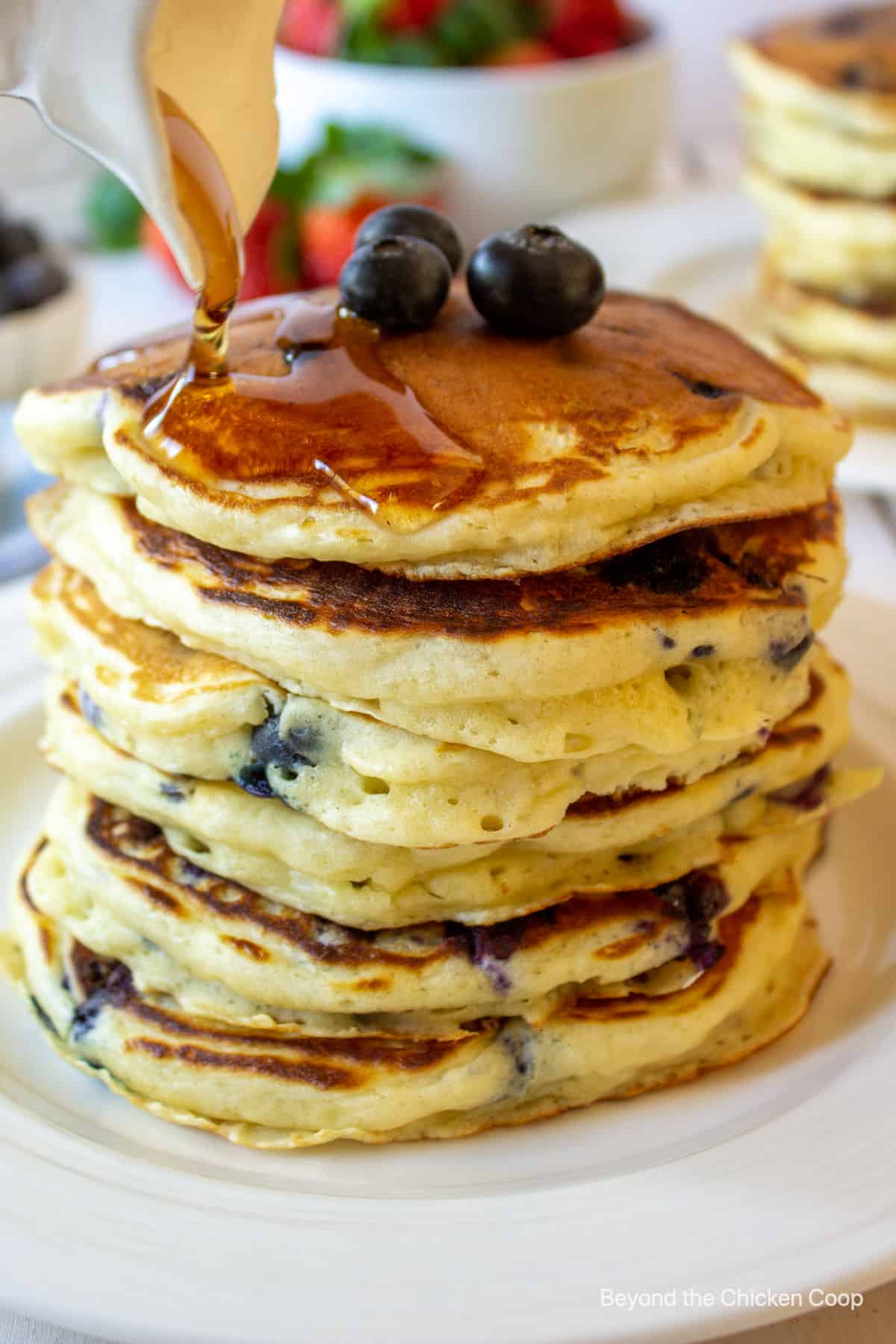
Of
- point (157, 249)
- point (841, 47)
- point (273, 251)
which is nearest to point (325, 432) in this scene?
point (273, 251)

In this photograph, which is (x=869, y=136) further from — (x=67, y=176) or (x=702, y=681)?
(x=67, y=176)

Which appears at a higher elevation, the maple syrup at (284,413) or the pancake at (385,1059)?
the maple syrup at (284,413)

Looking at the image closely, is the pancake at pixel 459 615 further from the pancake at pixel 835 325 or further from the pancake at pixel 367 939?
the pancake at pixel 835 325

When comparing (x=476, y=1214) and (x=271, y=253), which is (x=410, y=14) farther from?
(x=476, y=1214)

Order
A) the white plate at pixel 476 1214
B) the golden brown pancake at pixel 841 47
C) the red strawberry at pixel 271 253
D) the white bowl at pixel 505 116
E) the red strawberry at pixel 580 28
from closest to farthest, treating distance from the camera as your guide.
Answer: the white plate at pixel 476 1214 → the golden brown pancake at pixel 841 47 → the red strawberry at pixel 271 253 → the white bowl at pixel 505 116 → the red strawberry at pixel 580 28

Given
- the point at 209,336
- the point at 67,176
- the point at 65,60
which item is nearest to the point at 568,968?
the point at 209,336

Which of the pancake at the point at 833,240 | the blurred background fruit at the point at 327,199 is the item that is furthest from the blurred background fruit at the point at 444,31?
the pancake at the point at 833,240

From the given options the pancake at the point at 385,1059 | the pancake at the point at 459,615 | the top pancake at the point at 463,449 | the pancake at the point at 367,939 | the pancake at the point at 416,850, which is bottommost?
the pancake at the point at 385,1059

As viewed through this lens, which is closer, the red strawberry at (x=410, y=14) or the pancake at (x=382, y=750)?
the pancake at (x=382, y=750)

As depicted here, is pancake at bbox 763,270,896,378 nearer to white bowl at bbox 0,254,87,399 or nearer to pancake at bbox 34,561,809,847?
white bowl at bbox 0,254,87,399
